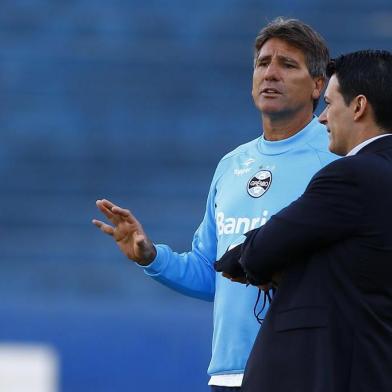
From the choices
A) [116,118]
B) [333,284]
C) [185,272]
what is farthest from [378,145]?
[116,118]

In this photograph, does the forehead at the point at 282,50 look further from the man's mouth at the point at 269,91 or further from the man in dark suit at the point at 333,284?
the man in dark suit at the point at 333,284

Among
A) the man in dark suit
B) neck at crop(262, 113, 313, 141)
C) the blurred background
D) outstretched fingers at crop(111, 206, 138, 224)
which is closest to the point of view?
the man in dark suit

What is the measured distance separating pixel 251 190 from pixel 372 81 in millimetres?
670

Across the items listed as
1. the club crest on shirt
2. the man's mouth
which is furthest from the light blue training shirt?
the man's mouth

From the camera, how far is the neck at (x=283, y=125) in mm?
3260

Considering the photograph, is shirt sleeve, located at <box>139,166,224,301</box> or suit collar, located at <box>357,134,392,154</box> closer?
suit collar, located at <box>357,134,392,154</box>

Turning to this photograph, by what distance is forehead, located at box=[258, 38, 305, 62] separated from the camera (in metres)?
3.30

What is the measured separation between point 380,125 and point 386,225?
0.26 m

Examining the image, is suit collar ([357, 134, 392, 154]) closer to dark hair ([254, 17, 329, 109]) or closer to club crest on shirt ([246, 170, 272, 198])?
club crest on shirt ([246, 170, 272, 198])

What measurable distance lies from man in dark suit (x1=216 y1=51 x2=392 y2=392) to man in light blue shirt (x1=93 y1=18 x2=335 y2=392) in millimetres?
568

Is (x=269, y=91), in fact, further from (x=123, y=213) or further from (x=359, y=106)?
(x=359, y=106)

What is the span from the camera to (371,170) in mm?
2486

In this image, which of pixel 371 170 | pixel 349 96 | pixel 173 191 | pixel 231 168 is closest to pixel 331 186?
pixel 371 170

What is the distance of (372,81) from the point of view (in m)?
2.61
